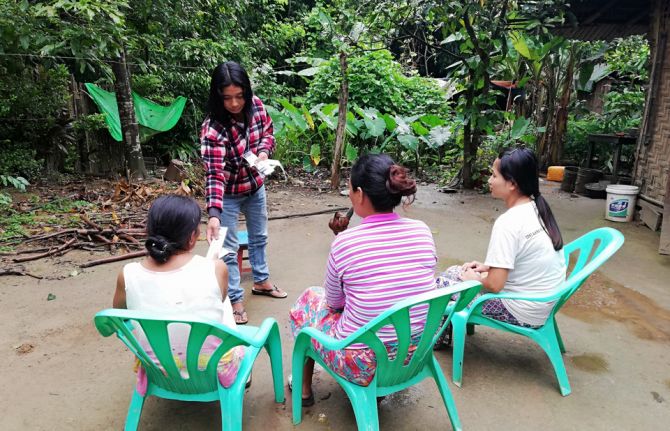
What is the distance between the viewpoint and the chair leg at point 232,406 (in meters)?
1.69

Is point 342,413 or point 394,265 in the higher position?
point 394,265

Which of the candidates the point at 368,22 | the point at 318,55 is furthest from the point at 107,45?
the point at 318,55

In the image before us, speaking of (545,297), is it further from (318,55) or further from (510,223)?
(318,55)

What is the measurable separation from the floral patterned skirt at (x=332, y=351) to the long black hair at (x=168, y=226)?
0.63 m

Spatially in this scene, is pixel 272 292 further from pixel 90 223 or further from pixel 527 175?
pixel 90 223

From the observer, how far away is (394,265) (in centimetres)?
171

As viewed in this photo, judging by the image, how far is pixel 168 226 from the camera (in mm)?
1671

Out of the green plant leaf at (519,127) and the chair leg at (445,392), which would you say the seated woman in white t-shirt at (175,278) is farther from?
the green plant leaf at (519,127)

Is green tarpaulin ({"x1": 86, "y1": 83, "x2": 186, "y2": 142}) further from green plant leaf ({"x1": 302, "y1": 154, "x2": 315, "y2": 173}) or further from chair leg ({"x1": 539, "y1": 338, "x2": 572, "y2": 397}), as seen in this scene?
chair leg ({"x1": 539, "y1": 338, "x2": 572, "y2": 397})

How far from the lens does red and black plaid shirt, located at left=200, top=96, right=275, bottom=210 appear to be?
2609mm

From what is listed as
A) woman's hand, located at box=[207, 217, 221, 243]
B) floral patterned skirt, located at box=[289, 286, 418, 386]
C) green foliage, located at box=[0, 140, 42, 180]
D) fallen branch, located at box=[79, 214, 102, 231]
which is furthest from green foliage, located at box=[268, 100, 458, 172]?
floral patterned skirt, located at box=[289, 286, 418, 386]

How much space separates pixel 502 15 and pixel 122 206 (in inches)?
203

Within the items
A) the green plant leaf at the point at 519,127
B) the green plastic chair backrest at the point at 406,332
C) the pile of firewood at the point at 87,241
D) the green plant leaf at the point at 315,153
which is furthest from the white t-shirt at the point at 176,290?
the green plant leaf at the point at 519,127

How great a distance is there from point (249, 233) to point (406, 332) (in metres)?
1.76
